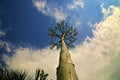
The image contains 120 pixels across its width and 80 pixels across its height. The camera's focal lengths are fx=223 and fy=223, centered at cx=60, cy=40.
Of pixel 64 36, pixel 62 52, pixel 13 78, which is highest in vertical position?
pixel 64 36

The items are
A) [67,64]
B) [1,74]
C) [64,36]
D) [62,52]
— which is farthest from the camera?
[64,36]

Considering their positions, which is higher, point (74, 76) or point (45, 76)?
point (74, 76)

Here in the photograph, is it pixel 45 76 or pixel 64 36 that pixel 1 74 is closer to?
pixel 45 76

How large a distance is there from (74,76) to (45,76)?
72.0 inches

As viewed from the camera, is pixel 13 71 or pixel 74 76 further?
pixel 74 76

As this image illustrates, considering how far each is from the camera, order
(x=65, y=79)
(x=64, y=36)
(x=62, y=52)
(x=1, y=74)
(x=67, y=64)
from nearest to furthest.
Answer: (x=1, y=74), (x=65, y=79), (x=67, y=64), (x=62, y=52), (x=64, y=36)

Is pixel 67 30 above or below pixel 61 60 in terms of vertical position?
above

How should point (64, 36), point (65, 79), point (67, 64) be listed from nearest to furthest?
point (65, 79), point (67, 64), point (64, 36)

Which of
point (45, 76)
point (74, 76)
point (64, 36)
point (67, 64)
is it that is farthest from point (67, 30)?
point (45, 76)

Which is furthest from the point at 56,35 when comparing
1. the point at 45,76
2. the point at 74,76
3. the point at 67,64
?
the point at 45,76

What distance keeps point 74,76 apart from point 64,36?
3938 millimetres

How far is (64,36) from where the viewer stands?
11.6 meters

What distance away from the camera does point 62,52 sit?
32.2 feet

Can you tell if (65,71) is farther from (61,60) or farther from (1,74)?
(1,74)
